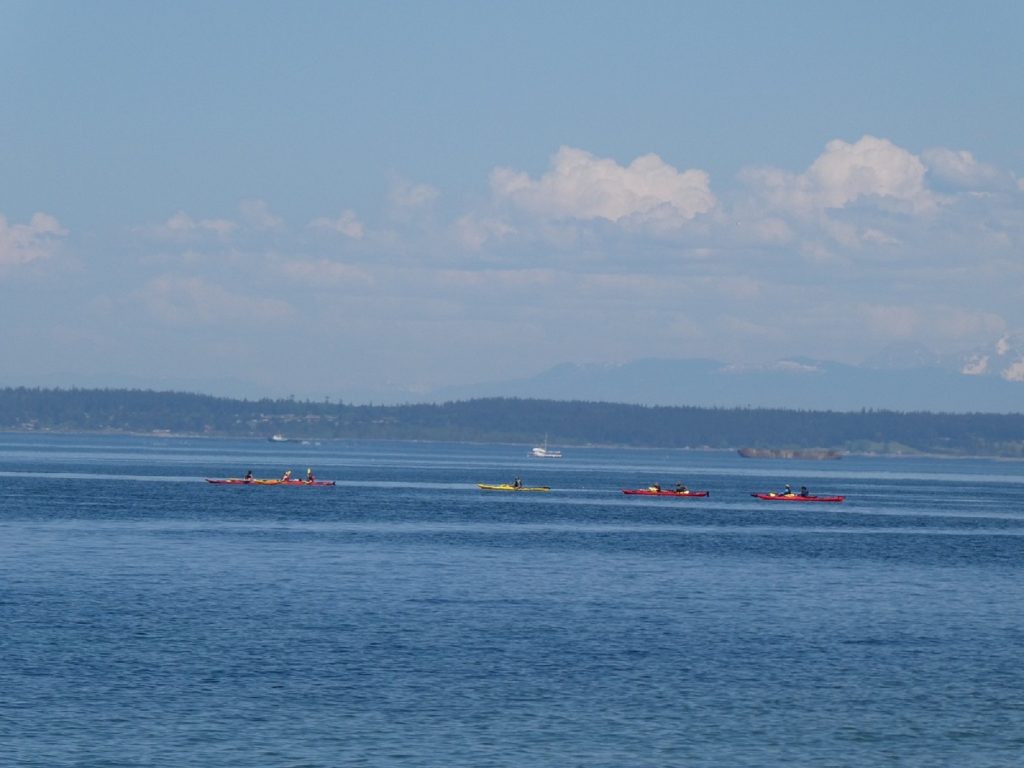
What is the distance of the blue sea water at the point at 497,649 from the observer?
4075cm

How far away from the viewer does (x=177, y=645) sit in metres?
53.5

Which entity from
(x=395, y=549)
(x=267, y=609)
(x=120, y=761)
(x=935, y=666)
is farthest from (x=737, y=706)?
(x=395, y=549)

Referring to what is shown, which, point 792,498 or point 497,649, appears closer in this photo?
point 497,649

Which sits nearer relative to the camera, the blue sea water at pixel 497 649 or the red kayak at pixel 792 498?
the blue sea water at pixel 497 649

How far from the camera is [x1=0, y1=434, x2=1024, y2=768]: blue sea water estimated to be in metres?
40.8

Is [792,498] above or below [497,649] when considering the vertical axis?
above

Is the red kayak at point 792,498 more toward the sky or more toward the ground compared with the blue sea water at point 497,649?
more toward the sky

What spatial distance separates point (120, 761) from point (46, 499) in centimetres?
10371

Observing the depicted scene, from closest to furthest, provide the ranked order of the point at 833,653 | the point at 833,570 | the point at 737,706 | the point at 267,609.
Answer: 1. the point at 737,706
2. the point at 833,653
3. the point at 267,609
4. the point at 833,570

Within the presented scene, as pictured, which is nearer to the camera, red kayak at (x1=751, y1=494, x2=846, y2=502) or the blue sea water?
the blue sea water

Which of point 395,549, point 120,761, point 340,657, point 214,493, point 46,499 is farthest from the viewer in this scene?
point 214,493

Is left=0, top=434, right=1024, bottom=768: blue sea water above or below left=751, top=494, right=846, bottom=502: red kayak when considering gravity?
below

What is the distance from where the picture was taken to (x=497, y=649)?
54.5 m

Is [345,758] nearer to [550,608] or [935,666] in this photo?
[935,666]
